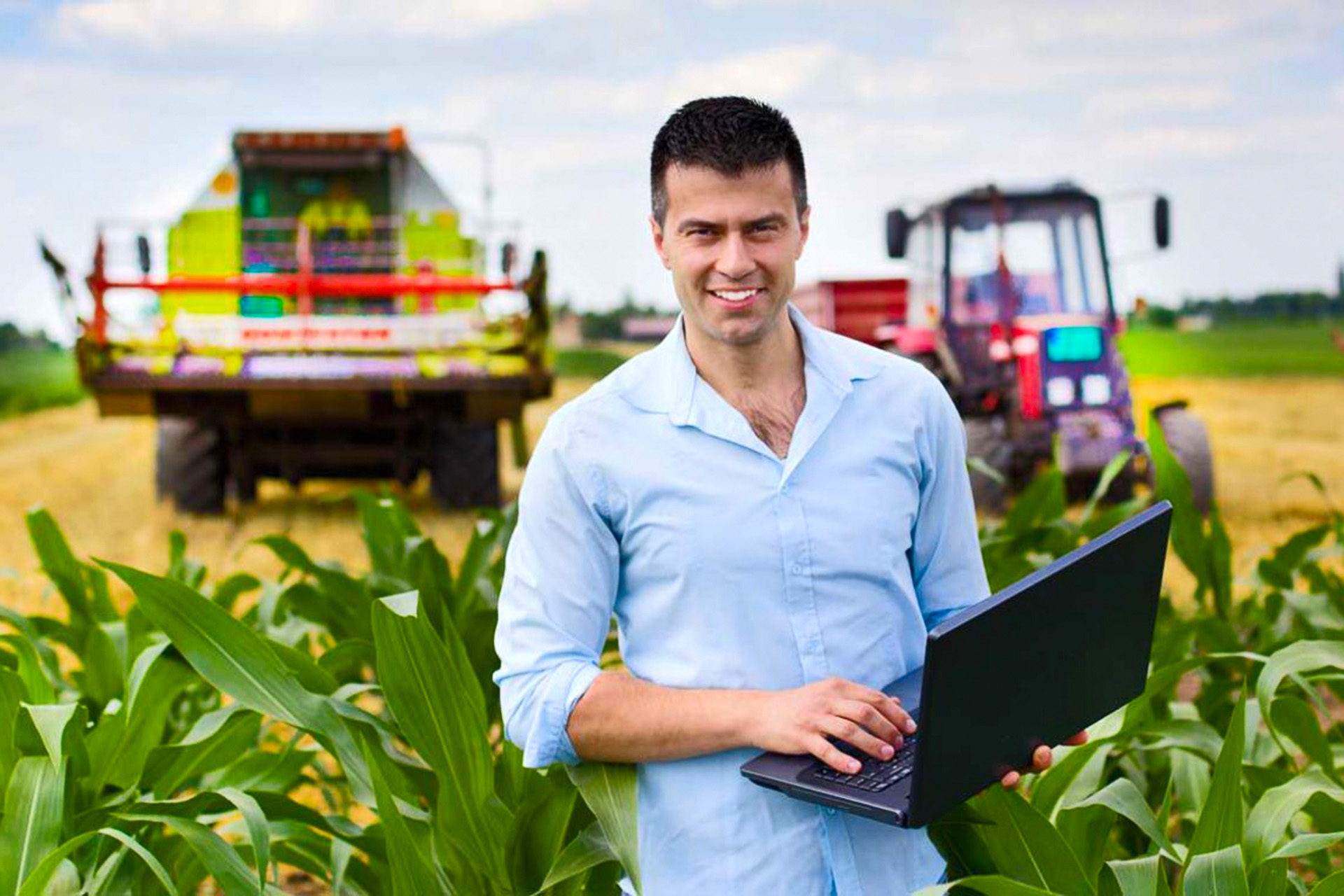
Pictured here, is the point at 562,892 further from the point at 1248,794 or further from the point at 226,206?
the point at 226,206

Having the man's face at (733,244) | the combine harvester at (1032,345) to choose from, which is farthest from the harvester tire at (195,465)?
the man's face at (733,244)

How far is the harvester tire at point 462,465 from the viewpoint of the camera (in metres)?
11.1

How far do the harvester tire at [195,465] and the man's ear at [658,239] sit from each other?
982cm

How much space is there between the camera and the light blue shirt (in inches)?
79.0

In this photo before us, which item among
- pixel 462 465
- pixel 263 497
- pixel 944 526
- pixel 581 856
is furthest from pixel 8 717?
pixel 263 497

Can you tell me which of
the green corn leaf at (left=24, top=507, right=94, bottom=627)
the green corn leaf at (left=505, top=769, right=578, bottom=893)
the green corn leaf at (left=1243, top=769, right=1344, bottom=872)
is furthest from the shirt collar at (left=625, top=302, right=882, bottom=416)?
the green corn leaf at (left=24, top=507, right=94, bottom=627)

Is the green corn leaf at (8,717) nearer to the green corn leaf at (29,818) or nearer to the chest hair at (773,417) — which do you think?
the green corn leaf at (29,818)

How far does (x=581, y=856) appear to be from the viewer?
2.38 m

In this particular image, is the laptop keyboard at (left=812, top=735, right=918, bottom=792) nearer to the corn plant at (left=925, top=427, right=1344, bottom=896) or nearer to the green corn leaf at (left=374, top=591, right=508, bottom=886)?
the corn plant at (left=925, top=427, right=1344, bottom=896)

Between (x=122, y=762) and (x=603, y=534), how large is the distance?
4.78ft

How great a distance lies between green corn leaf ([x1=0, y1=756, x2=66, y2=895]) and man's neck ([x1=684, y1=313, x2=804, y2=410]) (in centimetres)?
135

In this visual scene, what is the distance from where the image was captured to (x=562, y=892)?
2553 millimetres

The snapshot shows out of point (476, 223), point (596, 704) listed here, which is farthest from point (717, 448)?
point (476, 223)

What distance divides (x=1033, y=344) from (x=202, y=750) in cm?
802
